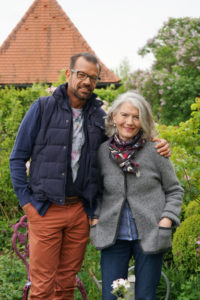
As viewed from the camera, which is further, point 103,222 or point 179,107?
point 179,107

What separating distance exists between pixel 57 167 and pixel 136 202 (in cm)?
58

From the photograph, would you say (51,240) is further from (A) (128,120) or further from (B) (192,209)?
(B) (192,209)

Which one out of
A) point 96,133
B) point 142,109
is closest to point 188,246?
point 96,133

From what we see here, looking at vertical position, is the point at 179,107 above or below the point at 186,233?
above

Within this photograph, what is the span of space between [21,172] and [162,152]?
38.6 inches

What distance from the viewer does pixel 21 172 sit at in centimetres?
281

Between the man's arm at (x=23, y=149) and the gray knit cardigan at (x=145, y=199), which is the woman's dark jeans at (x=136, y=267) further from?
the man's arm at (x=23, y=149)

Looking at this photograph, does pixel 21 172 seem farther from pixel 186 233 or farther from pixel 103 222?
pixel 186 233

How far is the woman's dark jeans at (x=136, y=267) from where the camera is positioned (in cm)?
262

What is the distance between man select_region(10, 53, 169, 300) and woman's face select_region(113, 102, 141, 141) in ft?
0.82

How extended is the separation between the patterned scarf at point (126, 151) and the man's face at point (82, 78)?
383 millimetres

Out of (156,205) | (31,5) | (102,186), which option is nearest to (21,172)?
(102,186)

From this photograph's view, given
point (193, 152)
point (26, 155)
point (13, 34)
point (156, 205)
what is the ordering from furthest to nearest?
point (13, 34)
point (193, 152)
point (26, 155)
point (156, 205)

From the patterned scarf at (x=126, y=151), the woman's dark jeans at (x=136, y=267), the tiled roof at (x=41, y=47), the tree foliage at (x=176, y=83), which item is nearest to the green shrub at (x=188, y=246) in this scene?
the woman's dark jeans at (x=136, y=267)
